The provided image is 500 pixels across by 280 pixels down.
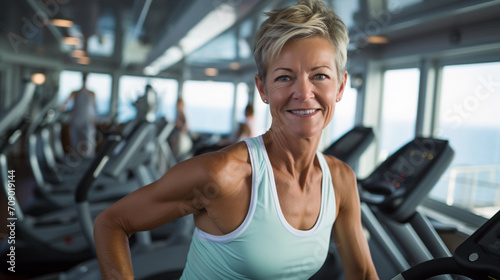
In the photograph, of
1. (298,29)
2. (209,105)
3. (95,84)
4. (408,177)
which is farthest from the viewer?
(95,84)

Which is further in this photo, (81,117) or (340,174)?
(81,117)

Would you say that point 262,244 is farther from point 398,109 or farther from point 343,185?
point 398,109

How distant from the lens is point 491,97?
3.03 m

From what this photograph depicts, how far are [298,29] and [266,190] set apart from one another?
37cm

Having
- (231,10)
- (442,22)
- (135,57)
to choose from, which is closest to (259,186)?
(231,10)

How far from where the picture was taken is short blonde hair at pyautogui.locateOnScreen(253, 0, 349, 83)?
0.90m

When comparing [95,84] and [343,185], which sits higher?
[95,84]

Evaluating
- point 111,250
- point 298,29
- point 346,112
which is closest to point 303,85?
point 298,29

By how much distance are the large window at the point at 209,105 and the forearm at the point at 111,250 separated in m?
9.10

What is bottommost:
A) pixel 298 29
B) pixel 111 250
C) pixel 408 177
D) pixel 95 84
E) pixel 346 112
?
pixel 111 250

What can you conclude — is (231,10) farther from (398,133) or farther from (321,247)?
(321,247)

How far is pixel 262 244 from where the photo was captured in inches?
37.0

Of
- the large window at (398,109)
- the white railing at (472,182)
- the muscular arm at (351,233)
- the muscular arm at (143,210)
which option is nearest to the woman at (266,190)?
the muscular arm at (143,210)

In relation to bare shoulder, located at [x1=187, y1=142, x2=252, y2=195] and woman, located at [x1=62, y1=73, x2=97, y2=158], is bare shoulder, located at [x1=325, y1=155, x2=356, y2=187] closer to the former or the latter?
bare shoulder, located at [x1=187, y1=142, x2=252, y2=195]
